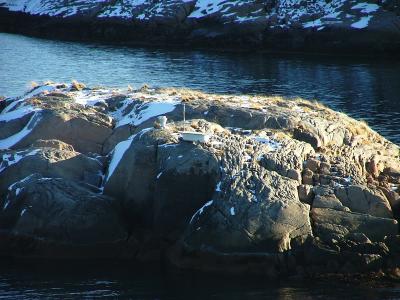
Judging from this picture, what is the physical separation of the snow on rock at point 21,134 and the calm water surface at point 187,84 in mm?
6423

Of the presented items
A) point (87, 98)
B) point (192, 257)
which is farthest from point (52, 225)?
point (87, 98)

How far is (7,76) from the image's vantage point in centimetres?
5862

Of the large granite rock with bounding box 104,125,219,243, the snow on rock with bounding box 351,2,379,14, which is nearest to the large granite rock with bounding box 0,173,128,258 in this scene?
the large granite rock with bounding box 104,125,219,243

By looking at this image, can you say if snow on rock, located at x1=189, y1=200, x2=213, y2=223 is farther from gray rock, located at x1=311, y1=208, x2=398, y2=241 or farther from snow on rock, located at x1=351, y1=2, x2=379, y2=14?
snow on rock, located at x1=351, y1=2, x2=379, y2=14

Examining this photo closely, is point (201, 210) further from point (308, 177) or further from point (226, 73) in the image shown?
point (226, 73)

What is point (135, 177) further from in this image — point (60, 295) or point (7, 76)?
point (7, 76)

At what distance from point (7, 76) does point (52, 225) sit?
35693mm

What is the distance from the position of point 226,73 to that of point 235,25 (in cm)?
2198

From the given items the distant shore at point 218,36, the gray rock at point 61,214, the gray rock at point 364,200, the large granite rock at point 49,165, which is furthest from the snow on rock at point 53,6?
the gray rock at point 364,200

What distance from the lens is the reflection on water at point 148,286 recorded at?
2186 centimetres

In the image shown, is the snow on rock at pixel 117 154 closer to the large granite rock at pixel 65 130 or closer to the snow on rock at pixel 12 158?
the large granite rock at pixel 65 130

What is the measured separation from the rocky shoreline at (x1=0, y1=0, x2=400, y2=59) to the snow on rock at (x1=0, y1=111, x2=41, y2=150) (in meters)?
51.7

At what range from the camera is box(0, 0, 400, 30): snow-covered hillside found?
81438 mm

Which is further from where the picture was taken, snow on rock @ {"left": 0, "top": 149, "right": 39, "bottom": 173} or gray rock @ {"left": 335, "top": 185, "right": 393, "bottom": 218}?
snow on rock @ {"left": 0, "top": 149, "right": 39, "bottom": 173}
